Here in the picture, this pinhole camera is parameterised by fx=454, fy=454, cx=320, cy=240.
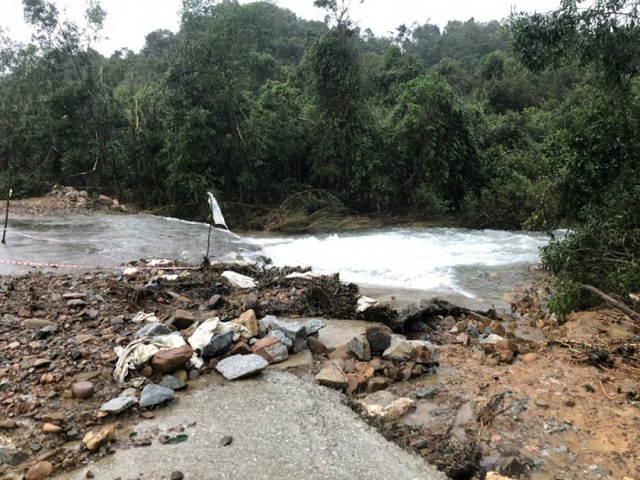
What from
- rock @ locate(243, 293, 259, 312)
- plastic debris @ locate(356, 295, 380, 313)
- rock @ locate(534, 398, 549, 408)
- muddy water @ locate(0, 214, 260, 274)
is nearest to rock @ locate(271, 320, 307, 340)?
rock @ locate(243, 293, 259, 312)

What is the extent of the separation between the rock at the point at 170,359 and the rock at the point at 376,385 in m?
1.47

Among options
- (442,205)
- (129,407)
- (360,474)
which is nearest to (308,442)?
(360,474)

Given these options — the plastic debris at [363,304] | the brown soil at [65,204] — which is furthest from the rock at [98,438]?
the brown soil at [65,204]

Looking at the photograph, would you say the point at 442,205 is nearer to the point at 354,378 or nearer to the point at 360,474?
the point at 354,378

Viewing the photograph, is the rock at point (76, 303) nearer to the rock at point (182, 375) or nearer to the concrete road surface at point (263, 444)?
the rock at point (182, 375)

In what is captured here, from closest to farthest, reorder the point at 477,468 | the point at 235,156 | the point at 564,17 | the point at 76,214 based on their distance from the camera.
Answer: the point at 477,468, the point at 564,17, the point at 76,214, the point at 235,156

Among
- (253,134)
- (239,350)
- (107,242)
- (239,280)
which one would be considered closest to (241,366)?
(239,350)

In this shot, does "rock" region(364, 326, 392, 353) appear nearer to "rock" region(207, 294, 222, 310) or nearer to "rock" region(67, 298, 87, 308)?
"rock" region(207, 294, 222, 310)

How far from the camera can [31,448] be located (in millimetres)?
2682

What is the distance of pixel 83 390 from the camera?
3236 millimetres

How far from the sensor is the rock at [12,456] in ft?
8.37

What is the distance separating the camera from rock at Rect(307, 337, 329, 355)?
423cm

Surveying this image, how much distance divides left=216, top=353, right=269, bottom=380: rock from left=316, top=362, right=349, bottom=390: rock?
47cm

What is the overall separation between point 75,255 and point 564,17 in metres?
9.09
